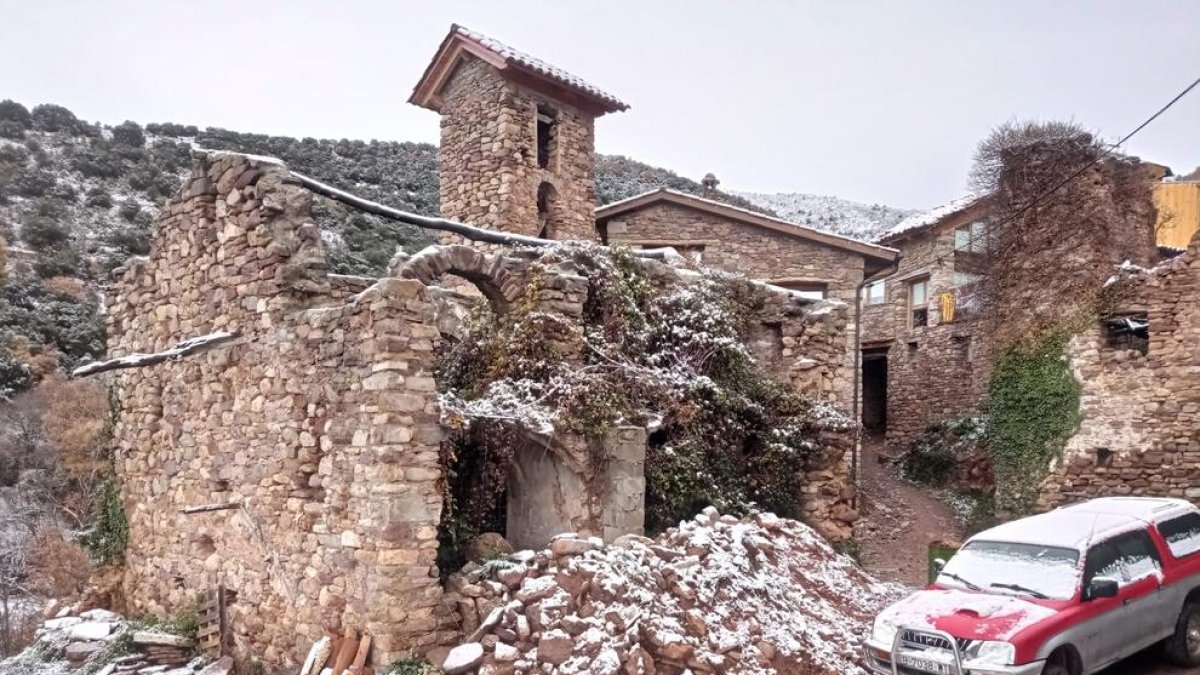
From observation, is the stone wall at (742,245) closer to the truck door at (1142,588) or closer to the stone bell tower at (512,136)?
the stone bell tower at (512,136)

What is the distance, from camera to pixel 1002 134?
17.9 metres

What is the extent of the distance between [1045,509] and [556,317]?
11.4 m

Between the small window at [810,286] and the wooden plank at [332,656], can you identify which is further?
the small window at [810,286]

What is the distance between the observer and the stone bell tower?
17.4m

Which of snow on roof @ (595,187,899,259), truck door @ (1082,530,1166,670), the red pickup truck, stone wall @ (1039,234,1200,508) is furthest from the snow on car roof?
snow on roof @ (595,187,899,259)

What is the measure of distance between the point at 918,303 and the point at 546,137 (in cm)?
1128

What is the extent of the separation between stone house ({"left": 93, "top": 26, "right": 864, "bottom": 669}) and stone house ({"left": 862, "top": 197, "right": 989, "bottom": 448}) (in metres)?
8.73

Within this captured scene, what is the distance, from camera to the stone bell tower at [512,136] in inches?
685

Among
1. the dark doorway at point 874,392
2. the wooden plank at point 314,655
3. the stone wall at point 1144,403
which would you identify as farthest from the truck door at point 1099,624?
the dark doorway at point 874,392

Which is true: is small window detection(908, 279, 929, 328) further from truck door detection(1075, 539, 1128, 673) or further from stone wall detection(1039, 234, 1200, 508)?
truck door detection(1075, 539, 1128, 673)

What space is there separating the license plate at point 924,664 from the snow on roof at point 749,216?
12.8m

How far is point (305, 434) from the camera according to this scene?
26.1ft

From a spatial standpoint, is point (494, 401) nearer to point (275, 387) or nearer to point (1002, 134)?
point (275, 387)

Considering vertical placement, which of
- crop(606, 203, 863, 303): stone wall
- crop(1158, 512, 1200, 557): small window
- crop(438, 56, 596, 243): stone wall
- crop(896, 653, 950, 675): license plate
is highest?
crop(438, 56, 596, 243): stone wall
